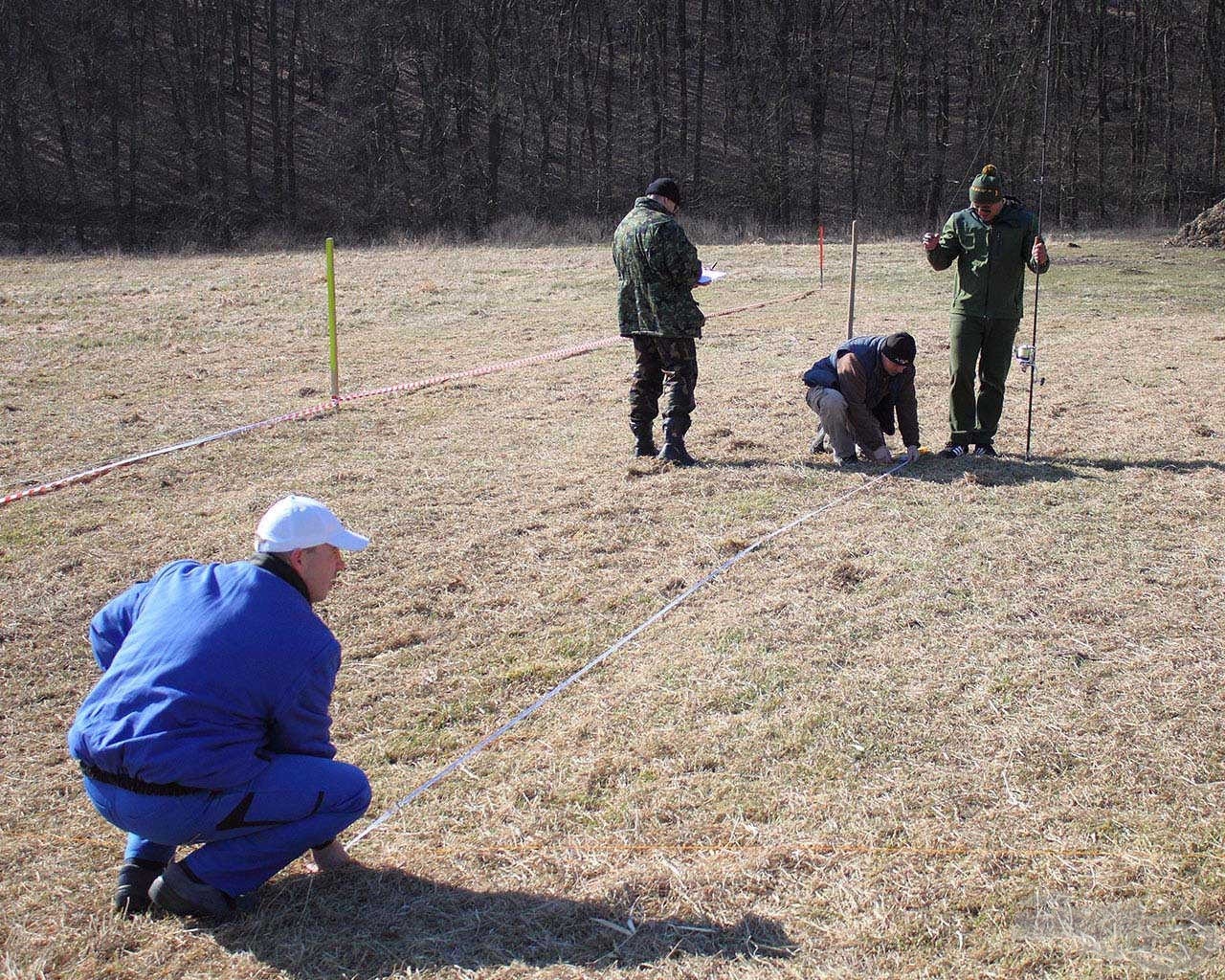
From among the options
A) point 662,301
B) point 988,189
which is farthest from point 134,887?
point 988,189

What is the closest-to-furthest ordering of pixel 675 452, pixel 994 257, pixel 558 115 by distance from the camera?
1. pixel 994 257
2. pixel 675 452
3. pixel 558 115

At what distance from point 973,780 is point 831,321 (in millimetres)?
11087

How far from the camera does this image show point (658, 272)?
23.9 ft

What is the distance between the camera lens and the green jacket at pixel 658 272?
284 inches

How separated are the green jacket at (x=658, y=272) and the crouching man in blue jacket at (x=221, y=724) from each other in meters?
4.34

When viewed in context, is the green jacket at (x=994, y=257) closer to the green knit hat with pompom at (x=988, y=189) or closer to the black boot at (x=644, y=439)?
the green knit hat with pompom at (x=988, y=189)

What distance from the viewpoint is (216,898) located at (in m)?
3.13

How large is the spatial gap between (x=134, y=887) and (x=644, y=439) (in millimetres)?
5145

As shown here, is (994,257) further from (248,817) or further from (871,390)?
(248,817)

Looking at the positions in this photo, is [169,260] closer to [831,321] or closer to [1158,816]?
[831,321]

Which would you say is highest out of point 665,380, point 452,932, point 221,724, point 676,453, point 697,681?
point 665,380

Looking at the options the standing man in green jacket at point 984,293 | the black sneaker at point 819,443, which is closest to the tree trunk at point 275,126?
the black sneaker at point 819,443

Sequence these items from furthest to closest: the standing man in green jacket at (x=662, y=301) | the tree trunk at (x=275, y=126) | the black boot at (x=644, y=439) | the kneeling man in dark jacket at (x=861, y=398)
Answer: the tree trunk at (x=275, y=126) → the black boot at (x=644, y=439) → the kneeling man in dark jacket at (x=861, y=398) → the standing man in green jacket at (x=662, y=301)

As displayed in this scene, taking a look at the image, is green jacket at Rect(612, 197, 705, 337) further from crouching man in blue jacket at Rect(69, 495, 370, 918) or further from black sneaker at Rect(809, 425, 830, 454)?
crouching man in blue jacket at Rect(69, 495, 370, 918)
